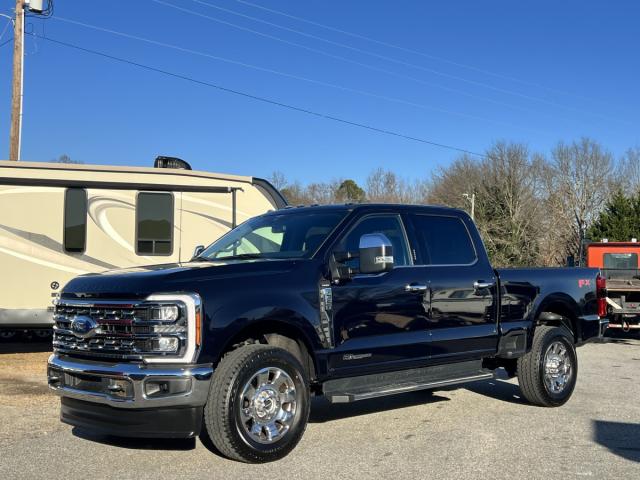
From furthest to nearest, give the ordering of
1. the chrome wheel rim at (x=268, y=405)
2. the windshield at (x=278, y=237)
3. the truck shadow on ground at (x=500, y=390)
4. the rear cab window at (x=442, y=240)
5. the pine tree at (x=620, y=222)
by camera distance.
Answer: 1. the pine tree at (x=620, y=222)
2. the truck shadow on ground at (x=500, y=390)
3. the rear cab window at (x=442, y=240)
4. the windshield at (x=278, y=237)
5. the chrome wheel rim at (x=268, y=405)

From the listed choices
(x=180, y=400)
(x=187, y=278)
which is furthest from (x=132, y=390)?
(x=187, y=278)

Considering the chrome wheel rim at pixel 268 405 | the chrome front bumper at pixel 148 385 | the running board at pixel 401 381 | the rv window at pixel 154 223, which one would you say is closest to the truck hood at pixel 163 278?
the chrome front bumper at pixel 148 385

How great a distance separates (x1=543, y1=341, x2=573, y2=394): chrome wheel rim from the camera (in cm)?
779

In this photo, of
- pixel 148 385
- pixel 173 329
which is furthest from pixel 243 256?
pixel 148 385

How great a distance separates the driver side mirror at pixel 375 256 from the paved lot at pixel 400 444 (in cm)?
152

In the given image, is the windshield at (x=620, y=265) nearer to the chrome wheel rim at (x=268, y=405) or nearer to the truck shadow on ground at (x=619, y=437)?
the truck shadow on ground at (x=619, y=437)

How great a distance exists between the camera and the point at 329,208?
6848 millimetres

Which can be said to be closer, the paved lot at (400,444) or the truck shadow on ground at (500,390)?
the paved lot at (400,444)

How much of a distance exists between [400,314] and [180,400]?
7.42 ft

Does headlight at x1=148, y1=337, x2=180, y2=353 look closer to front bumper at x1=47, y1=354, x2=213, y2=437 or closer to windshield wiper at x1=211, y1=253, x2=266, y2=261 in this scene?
front bumper at x1=47, y1=354, x2=213, y2=437

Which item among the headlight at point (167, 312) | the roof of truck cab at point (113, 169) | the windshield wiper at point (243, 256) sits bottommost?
the headlight at point (167, 312)

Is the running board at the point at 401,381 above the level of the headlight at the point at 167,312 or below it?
below

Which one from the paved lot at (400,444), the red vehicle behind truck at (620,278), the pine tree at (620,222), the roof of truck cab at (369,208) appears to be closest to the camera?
the paved lot at (400,444)

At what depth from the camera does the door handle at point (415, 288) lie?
6.52 metres
